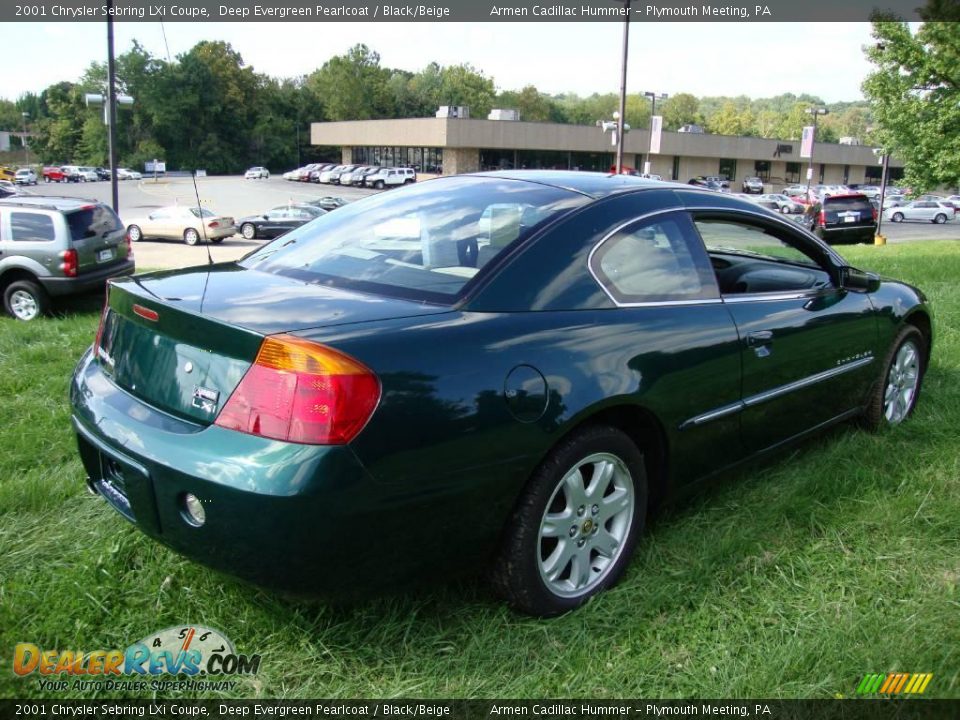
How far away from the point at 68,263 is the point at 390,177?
51.5 metres

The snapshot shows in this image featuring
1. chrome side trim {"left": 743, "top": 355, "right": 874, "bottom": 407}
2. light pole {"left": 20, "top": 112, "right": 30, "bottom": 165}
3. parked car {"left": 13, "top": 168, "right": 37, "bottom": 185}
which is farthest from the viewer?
light pole {"left": 20, "top": 112, "right": 30, "bottom": 165}

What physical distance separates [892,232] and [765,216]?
4160cm

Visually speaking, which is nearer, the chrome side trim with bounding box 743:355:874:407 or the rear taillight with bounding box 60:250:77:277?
the chrome side trim with bounding box 743:355:874:407

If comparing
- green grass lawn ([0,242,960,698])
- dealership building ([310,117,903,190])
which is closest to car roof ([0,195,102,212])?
green grass lawn ([0,242,960,698])

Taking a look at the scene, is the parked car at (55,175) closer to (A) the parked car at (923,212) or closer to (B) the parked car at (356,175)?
(B) the parked car at (356,175)

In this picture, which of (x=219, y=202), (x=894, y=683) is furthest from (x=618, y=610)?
(x=219, y=202)

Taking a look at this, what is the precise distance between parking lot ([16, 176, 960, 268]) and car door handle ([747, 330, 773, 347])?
7.43ft

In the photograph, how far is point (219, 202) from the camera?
4688cm

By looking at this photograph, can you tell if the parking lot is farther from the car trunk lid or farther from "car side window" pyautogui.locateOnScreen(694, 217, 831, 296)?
"car side window" pyautogui.locateOnScreen(694, 217, 831, 296)

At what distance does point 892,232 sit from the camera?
39.9 metres

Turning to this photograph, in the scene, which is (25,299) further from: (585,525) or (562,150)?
(562,150)

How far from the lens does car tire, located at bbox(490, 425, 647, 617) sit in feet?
8.29

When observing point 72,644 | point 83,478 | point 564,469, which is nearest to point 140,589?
point 72,644

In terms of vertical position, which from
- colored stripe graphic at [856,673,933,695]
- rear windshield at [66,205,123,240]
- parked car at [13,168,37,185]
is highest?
parked car at [13,168,37,185]
